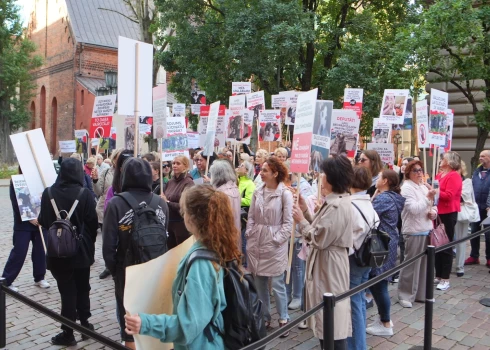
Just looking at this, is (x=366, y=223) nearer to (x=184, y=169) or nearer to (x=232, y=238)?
(x=232, y=238)

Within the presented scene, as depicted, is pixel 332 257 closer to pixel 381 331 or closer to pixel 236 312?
pixel 236 312

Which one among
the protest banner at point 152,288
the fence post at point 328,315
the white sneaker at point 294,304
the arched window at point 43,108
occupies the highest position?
the arched window at point 43,108

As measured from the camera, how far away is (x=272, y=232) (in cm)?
512

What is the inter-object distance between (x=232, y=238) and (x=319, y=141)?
3806 mm

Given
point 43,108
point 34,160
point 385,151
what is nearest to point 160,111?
point 34,160

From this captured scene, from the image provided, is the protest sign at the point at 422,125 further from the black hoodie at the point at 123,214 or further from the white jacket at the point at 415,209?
the black hoodie at the point at 123,214

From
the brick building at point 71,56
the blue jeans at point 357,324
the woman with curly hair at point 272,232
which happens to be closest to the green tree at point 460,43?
the woman with curly hair at point 272,232

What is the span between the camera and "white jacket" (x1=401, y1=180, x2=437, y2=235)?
6.02 metres

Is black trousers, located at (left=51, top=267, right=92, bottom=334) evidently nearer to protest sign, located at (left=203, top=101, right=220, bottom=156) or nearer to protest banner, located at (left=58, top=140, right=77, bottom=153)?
protest sign, located at (left=203, top=101, right=220, bottom=156)

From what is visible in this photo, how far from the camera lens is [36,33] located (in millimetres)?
42688

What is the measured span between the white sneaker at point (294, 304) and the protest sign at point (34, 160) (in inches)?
128

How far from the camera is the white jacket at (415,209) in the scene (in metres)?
6.02

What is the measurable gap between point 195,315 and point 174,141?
631 centimetres

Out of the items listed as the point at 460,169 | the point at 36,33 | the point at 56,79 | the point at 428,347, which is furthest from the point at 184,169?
the point at 36,33
